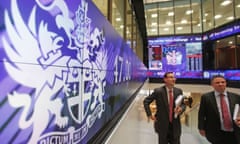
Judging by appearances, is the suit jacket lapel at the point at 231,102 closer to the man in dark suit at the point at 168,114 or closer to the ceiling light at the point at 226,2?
the man in dark suit at the point at 168,114

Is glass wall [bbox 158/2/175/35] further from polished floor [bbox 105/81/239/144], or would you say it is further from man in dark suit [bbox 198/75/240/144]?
man in dark suit [bbox 198/75/240/144]

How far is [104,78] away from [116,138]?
2.85ft

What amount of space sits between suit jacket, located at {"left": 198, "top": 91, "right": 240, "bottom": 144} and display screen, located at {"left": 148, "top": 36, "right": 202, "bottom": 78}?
477 inches

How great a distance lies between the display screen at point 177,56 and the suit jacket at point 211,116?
12114 millimetres

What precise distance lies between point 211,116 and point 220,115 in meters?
0.12

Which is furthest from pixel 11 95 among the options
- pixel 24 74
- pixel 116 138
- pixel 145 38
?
pixel 145 38

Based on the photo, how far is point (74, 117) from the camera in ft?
5.23

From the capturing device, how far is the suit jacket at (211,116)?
2.41 metres

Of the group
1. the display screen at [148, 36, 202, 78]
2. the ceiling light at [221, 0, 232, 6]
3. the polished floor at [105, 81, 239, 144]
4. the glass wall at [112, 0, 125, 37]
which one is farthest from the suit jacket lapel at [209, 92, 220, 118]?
the display screen at [148, 36, 202, 78]

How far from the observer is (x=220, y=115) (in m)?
2.41

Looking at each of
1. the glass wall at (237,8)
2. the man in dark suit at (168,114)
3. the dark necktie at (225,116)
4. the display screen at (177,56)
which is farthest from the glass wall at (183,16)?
the dark necktie at (225,116)

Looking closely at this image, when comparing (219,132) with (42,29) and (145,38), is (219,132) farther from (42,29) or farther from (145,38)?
(145,38)

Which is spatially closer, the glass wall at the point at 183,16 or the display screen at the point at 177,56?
the display screen at the point at 177,56

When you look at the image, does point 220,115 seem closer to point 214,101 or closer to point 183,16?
point 214,101
